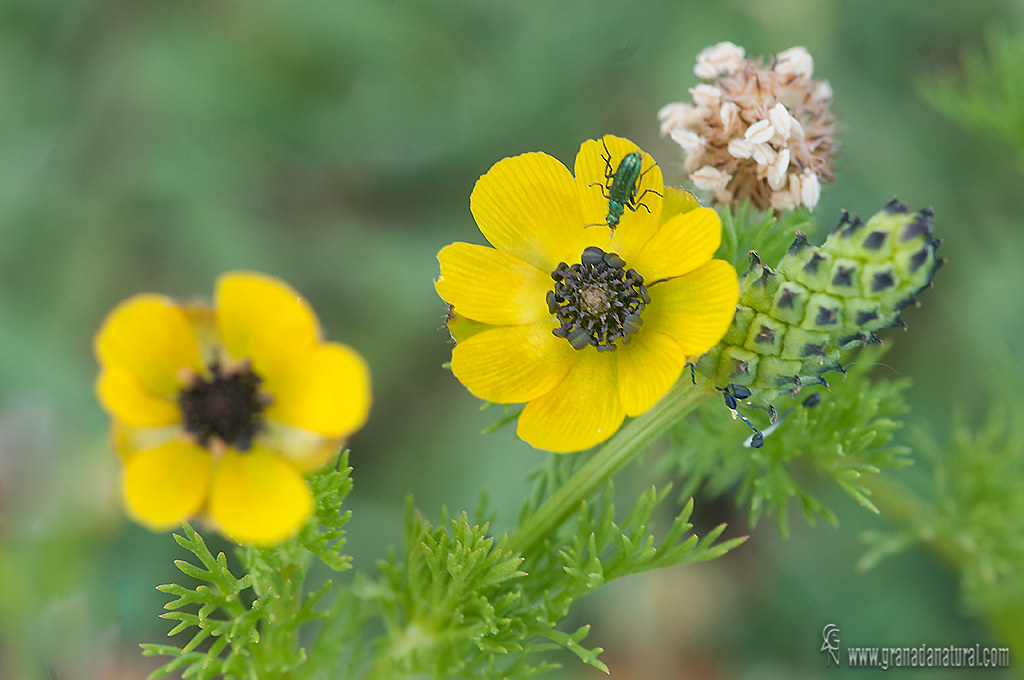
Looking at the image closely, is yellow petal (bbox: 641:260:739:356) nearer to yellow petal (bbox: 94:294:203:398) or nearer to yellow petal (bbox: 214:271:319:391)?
yellow petal (bbox: 214:271:319:391)

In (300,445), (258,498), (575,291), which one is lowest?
(258,498)

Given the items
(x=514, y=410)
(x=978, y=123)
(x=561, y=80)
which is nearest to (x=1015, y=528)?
(x=978, y=123)

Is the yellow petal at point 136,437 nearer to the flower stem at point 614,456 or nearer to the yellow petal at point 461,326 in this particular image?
the yellow petal at point 461,326

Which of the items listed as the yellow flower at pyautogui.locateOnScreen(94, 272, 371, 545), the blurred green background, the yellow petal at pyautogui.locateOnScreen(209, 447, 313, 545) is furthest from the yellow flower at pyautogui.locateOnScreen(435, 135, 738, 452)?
the blurred green background

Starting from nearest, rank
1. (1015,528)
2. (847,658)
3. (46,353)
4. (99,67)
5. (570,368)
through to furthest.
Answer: (570,368), (1015,528), (847,658), (46,353), (99,67)

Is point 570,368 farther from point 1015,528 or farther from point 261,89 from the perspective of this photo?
point 261,89

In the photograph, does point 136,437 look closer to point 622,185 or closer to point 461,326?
point 461,326

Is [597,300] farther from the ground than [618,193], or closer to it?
closer to it

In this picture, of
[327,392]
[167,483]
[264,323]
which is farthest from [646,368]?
[167,483]
